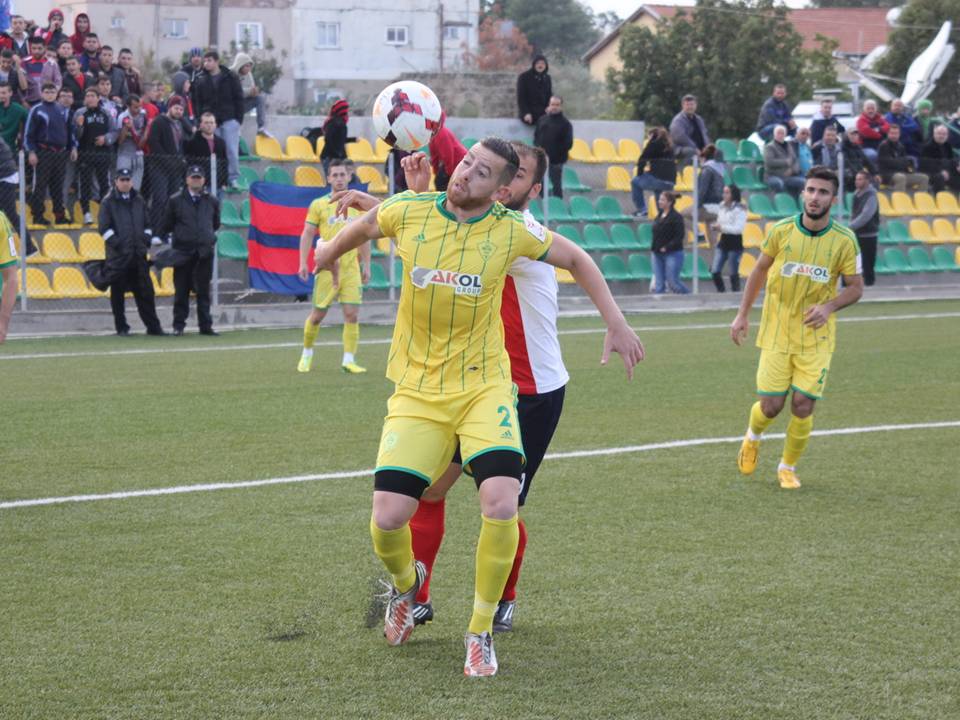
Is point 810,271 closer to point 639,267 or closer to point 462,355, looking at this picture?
point 462,355

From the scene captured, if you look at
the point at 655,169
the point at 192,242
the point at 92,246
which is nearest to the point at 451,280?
the point at 192,242

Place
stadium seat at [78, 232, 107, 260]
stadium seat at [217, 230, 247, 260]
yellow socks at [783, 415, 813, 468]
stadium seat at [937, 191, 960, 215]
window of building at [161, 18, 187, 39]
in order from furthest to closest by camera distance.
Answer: window of building at [161, 18, 187, 39] → stadium seat at [937, 191, 960, 215] → stadium seat at [217, 230, 247, 260] → stadium seat at [78, 232, 107, 260] → yellow socks at [783, 415, 813, 468]

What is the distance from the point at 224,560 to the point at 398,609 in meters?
1.48

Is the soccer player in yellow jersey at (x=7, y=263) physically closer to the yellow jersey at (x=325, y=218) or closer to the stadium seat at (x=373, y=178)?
the yellow jersey at (x=325, y=218)

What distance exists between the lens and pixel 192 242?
1709 cm

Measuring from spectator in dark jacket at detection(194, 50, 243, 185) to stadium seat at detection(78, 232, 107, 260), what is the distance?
7.95ft

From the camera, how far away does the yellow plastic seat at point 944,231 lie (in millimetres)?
26547

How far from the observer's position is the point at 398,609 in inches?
198

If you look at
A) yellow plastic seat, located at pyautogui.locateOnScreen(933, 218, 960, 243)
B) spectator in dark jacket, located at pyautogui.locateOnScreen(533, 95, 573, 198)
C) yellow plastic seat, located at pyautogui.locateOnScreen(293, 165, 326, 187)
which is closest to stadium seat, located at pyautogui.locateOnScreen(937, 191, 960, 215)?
yellow plastic seat, located at pyautogui.locateOnScreen(933, 218, 960, 243)

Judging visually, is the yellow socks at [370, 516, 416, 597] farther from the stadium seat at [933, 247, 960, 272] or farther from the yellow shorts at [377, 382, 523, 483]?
the stadium seat at [933, 247, 960, 272]

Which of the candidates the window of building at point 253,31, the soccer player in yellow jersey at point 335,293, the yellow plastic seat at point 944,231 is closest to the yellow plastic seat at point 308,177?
the soccer player in yellow jersey at point 335,293

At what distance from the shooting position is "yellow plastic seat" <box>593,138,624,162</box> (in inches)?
999

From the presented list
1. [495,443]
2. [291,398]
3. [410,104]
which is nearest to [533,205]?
[291,398]

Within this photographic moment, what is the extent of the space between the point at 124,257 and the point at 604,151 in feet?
38.4
